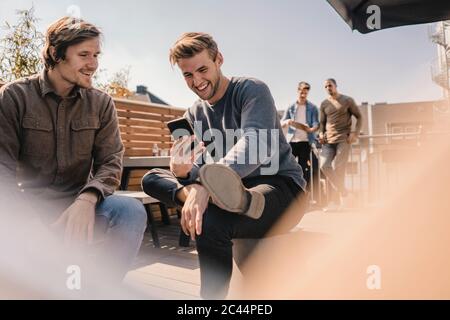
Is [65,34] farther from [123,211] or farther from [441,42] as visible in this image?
[441,42]

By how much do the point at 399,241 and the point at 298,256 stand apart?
38cm

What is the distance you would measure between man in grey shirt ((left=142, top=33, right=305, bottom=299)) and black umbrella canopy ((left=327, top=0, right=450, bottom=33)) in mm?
955

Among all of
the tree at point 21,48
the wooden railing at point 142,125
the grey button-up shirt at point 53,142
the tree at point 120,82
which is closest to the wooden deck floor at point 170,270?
the grey button-up shirt at point 53,142

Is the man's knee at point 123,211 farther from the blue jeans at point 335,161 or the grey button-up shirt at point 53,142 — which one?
the blue jeans at point 335,161

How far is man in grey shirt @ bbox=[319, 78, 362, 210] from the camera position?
4.30 metres

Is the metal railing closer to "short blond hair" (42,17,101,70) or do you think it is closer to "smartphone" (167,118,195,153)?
"smartphone" (167,118,195,153)

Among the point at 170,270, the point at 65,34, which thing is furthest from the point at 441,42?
the point at 65,34

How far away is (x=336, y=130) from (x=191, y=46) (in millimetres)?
3407

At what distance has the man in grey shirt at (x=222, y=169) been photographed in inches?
42.7

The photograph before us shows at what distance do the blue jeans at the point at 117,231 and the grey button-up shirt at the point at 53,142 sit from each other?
70 millimetres

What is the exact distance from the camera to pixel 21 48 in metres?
3.07

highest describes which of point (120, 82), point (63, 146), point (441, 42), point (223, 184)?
point (120, 82)

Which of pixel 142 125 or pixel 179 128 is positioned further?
pixel 142 125
